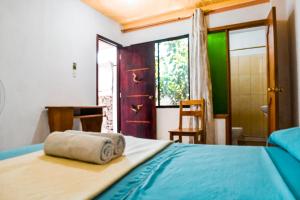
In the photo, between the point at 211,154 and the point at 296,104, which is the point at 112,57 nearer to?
the point at 296,104

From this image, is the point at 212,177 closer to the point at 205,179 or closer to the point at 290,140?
the point at 205,179

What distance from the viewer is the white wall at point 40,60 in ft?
7.43

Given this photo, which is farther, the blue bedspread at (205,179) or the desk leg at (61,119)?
the desk leg at (61,119)

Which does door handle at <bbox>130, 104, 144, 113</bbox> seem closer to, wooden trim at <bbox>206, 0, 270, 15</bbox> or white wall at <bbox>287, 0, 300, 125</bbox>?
wooden trim at <bbox>206, 0, 270, 15</bbox>

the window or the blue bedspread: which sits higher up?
the window

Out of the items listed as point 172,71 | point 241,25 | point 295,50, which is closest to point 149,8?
point 172,71

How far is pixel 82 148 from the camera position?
929 millimetres

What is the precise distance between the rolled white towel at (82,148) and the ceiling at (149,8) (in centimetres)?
284

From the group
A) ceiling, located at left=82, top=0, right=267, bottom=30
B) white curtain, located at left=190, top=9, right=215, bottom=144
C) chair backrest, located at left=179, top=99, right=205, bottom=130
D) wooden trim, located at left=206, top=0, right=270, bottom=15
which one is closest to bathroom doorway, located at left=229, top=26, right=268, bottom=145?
wooden trim, located at left=206, top=0, right=270, bottom=15

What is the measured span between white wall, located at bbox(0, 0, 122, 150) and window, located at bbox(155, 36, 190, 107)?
1.23 metres

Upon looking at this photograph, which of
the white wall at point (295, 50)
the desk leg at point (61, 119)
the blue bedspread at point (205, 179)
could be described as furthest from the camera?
the desk leg at point (61, 119)

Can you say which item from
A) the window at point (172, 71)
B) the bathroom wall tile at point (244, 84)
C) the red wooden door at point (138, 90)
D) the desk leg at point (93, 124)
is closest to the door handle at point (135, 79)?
the red wooden door at point (138, 90)

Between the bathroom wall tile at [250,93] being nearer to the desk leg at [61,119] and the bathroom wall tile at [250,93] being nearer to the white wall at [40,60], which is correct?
the white wall at [40,60]

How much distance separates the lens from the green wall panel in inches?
131
